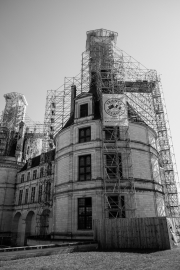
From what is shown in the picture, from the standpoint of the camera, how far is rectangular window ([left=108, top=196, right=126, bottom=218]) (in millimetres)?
19897

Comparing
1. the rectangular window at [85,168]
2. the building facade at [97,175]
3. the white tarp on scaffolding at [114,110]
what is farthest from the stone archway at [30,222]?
the white tarp on scaffolding at [114,110]

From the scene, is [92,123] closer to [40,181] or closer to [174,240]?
[174,240]

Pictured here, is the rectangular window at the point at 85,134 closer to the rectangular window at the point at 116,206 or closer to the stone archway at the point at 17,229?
the rectangular window at the point at 116,206

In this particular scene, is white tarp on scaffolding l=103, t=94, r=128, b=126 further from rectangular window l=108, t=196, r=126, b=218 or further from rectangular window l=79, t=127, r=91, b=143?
rectangular window l=108, t=196, r=126, b=218

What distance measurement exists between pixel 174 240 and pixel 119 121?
12.2m

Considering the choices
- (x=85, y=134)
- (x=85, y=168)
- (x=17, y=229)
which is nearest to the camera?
(x=85, y=168)

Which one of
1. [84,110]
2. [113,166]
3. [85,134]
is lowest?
[113,166]

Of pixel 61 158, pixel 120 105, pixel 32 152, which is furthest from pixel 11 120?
pixel 120 105

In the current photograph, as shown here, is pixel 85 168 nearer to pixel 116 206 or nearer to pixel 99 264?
pixel 116 206

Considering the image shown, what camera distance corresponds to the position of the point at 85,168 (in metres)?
23.1

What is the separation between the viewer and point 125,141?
23312 millimetres

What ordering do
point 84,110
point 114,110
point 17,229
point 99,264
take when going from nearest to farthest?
point 99,264
point 114,110
point 84,110
point 17,229

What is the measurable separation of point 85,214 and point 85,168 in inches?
186

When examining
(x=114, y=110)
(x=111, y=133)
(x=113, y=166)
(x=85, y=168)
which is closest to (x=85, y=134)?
(x=111, y=133)
